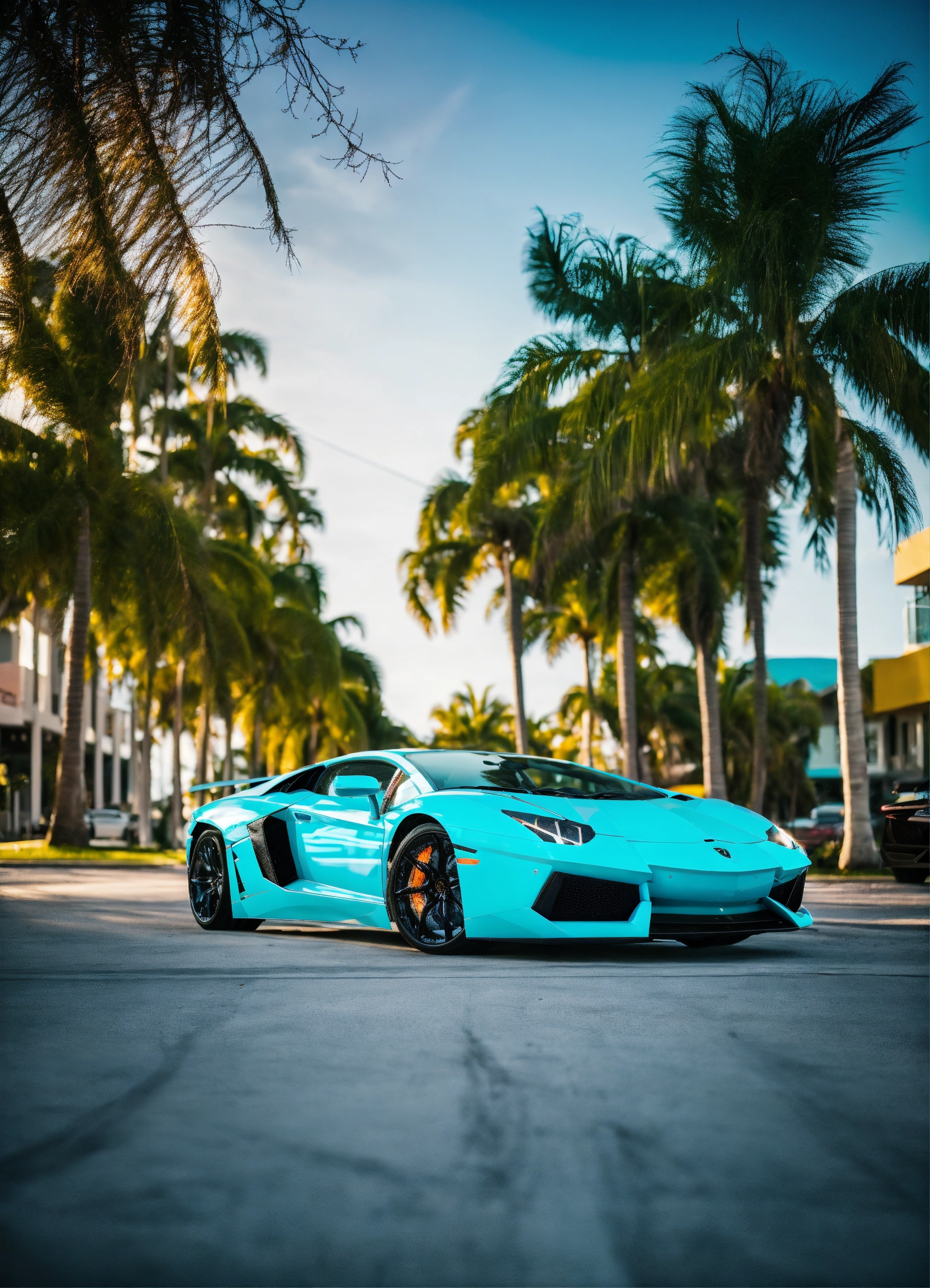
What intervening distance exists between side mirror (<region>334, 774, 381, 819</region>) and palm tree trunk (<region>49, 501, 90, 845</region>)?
55.9 feet

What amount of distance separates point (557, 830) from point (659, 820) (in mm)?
703

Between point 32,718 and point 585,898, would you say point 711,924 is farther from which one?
point 32,718

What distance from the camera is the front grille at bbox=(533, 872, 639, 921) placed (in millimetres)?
6379

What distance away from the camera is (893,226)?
1667 centimetres

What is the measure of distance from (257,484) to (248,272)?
87.4 feet

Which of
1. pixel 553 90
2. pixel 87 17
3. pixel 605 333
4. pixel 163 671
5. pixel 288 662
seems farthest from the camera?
pixel 288 662

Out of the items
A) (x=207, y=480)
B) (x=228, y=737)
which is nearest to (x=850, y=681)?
(x=207, y=480)

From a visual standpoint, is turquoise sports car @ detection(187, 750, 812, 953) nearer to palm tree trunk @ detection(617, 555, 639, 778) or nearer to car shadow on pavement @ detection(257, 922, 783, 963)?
car shadow on pavement @ detection(257, 922, 783, 963)

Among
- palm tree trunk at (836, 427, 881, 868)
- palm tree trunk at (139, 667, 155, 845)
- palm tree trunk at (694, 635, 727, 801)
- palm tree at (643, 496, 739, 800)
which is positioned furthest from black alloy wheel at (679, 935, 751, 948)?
palm tree trunk at (139, 667, 155, 845)

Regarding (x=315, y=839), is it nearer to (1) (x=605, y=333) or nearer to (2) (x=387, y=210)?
(2) (x=387, y=210)

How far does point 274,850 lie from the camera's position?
27.0 feet

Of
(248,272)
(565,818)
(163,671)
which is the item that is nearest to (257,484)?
(163,671)

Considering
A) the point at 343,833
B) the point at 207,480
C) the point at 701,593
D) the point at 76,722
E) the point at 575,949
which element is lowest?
the point at 575,949

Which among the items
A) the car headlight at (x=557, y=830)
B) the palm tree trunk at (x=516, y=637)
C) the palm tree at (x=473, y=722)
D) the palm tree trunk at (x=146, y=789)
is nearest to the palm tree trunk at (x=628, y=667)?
the palm tree trunk at (x=516, y=637)
